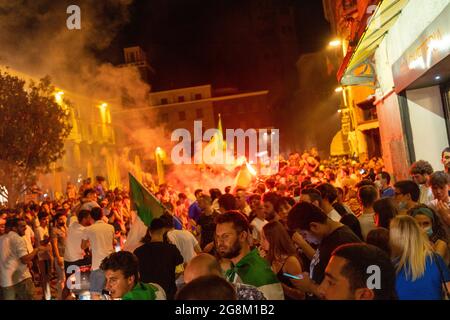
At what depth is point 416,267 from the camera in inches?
123

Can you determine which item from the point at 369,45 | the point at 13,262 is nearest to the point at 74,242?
the point at 13,262

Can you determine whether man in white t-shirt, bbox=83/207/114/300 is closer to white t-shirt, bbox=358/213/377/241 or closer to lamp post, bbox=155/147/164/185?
white t-shirt, bbox=358/213/377/241

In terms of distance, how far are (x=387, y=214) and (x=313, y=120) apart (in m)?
36.9

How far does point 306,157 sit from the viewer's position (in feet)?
54.3

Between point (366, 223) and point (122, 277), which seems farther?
point (366, 223)

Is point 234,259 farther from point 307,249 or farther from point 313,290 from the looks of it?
point 307,249

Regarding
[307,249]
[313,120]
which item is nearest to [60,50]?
[307,249]

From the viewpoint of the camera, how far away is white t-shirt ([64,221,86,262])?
6891mm

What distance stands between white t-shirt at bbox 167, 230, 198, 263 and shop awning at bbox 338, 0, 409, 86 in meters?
4.54

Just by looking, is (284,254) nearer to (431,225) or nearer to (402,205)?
(431,225)

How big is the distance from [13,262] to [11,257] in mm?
78
